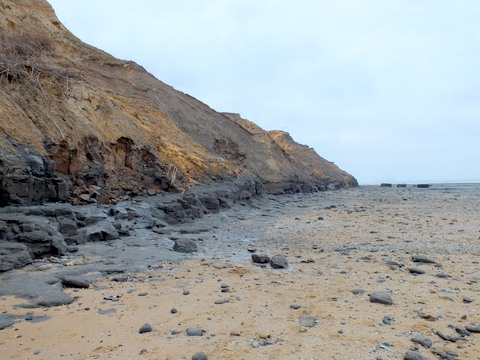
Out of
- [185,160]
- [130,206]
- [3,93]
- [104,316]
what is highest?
[3,93]

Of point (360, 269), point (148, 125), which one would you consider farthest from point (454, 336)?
point (148, 125)

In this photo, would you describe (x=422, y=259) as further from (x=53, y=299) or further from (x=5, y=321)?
(x=5, y=321)

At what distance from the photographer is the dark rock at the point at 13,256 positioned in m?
5.86

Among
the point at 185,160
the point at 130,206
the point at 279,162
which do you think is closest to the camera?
the point at 130,206

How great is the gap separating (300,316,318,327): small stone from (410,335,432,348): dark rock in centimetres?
94

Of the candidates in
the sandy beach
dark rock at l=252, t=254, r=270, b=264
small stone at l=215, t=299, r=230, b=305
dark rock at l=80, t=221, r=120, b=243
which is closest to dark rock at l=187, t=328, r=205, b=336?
the sandy beach

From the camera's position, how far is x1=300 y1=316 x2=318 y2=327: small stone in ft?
12.8

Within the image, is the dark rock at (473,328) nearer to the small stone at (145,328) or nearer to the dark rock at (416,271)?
the dark rock at (416,271)

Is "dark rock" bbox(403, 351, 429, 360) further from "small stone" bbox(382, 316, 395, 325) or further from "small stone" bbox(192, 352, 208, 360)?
"small stone" bbox(192, 352, 208, 360)

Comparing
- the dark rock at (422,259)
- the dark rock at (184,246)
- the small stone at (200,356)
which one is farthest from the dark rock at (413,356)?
the dark rock at (184,246)

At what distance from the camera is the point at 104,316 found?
4.20 meters

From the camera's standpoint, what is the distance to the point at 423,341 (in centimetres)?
343

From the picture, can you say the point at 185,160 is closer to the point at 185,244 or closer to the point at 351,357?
the point at 185,244

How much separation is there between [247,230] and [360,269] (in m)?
5.54
